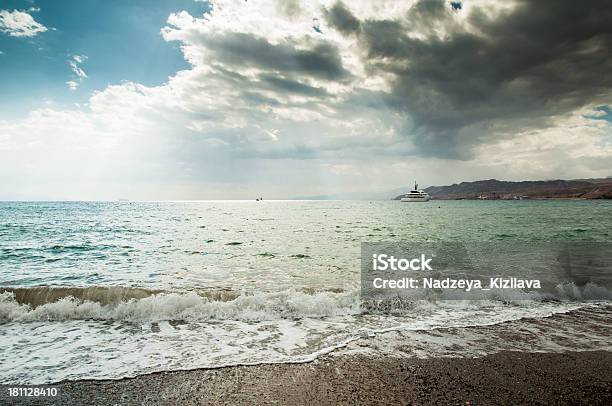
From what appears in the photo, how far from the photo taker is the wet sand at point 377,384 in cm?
477

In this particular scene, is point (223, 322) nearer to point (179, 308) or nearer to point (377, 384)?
point (179, 308)

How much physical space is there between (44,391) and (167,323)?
353 centimetres

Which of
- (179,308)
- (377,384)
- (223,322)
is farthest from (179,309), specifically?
(377,384)

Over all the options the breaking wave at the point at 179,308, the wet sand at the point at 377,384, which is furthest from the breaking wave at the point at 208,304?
the wet sand at the point at 377,384

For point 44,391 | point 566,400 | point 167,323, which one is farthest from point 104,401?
point 566,400

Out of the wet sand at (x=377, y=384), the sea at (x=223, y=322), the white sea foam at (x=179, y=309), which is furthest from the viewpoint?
the white sea foam at (x=179, y=309)

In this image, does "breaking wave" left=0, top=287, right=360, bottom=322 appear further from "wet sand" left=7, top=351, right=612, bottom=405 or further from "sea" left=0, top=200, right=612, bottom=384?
"wet sand" left=7, top=351, right=612, bottom=405

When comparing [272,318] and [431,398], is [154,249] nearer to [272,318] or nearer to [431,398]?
[272,318]

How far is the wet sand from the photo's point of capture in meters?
4.77

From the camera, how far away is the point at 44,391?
16.9ft

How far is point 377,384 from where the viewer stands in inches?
204

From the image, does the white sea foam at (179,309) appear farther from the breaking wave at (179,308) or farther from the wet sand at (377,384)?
the wet sand at (377,384)

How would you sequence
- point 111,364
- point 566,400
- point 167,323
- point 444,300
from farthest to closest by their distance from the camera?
1. point 444,300
2. point 167,323
3. point 111,364
4. point 566,400

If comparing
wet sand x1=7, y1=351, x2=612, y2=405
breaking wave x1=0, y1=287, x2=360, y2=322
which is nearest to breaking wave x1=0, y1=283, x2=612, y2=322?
breaking wave x1=0, y1=287, x2=360, y2=322
